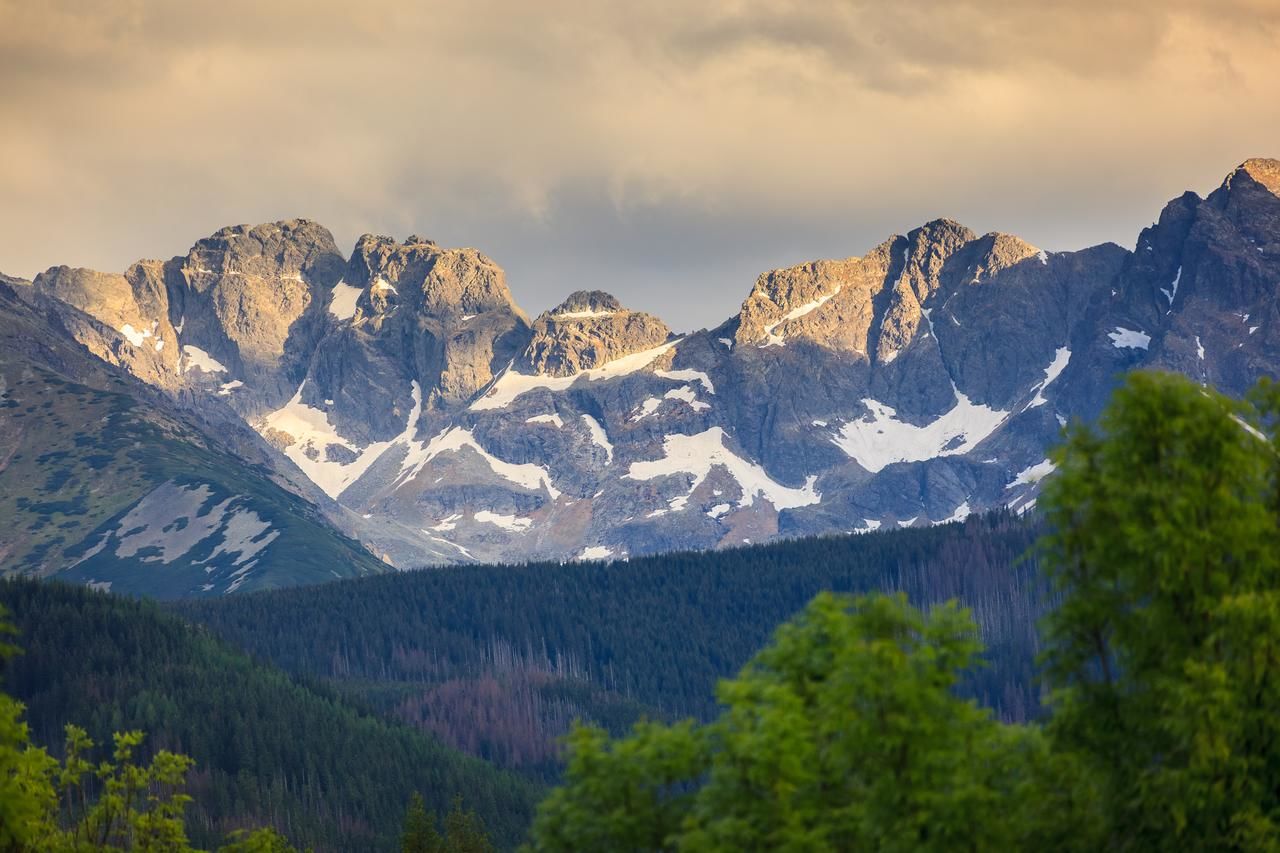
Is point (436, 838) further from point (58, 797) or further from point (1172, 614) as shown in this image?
point (1172, 614)

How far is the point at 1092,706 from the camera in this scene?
54.4 meters

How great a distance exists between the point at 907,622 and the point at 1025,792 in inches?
347

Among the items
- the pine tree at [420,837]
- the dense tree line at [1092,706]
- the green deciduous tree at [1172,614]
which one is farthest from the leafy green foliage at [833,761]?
the pine tree at [420,837]

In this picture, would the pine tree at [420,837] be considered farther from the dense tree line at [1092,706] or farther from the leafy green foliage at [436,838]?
the dense tree line at [1092,706]

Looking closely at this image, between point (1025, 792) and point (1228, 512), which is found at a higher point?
point (1228, 512)

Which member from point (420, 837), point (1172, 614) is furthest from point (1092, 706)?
point (420, 837)

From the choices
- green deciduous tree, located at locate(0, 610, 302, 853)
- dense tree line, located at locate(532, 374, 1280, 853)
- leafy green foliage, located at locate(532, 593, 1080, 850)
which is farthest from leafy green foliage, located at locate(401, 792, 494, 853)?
dense tree line, located at locate(532, 374, 1280, 853)

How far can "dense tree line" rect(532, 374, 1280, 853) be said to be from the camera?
4947 centimetres

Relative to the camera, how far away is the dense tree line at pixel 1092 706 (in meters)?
49.5

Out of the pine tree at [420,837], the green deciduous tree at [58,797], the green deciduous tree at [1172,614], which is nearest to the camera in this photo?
the green deciduous tree at [1172,614]

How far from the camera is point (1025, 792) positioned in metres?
54.5

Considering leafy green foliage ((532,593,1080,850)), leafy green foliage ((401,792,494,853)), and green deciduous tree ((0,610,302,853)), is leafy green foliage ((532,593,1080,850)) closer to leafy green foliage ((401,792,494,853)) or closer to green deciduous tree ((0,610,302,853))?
green deciduous tree ((0,610,302,853))

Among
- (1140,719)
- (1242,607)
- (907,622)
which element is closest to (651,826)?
(907,622)

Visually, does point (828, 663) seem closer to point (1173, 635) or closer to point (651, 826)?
point (651, 826)
